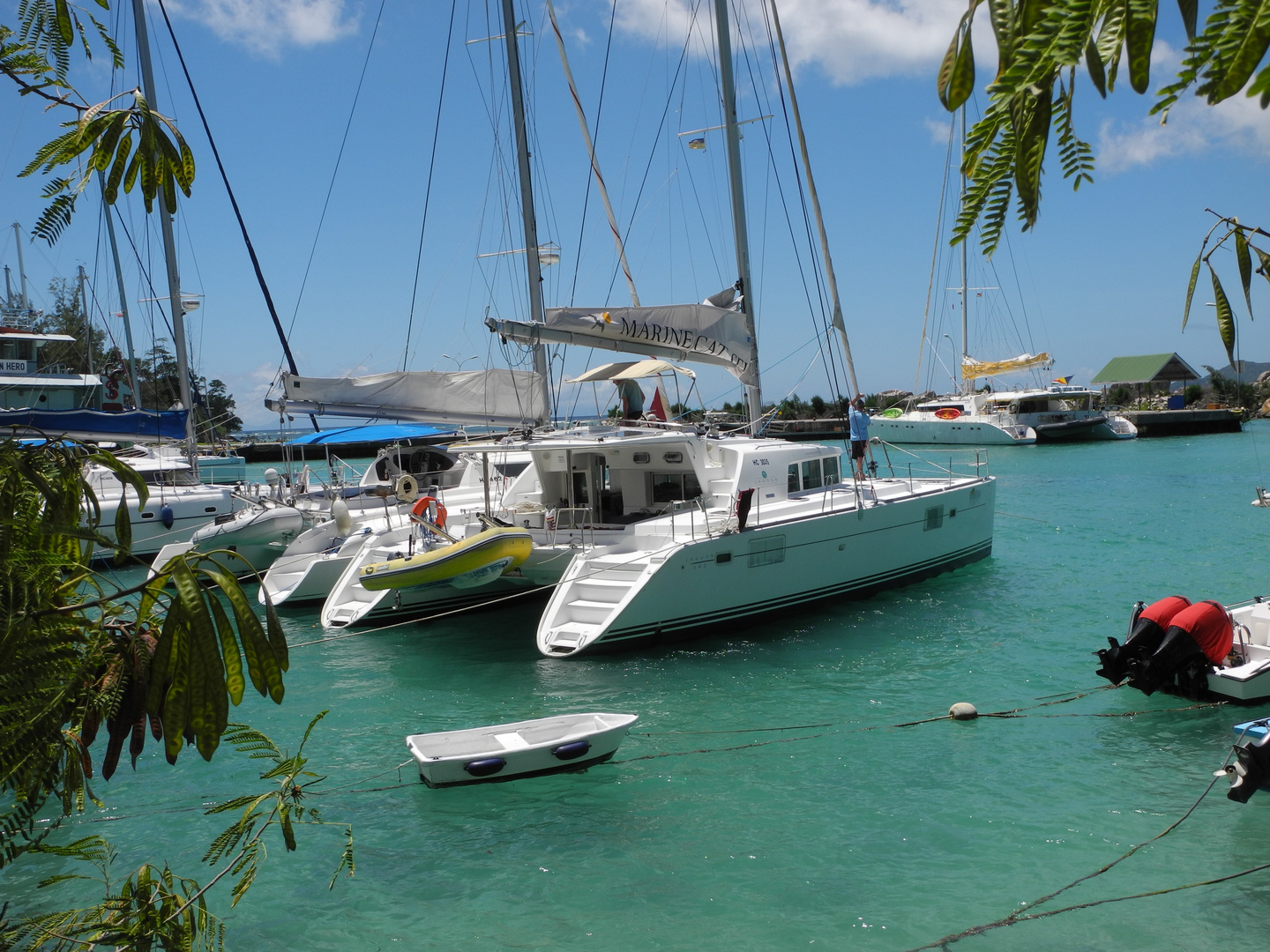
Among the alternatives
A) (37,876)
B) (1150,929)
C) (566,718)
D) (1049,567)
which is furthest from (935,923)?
(1049,567)

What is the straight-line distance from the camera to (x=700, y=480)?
14.4m

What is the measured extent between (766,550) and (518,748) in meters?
5.52

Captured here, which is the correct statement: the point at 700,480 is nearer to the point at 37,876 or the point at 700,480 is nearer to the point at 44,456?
the point at 37,876

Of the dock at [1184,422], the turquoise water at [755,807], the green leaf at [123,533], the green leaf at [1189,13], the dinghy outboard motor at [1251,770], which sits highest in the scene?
the green leaf at [1189,13]

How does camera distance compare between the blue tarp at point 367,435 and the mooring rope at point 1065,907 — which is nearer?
the mooring rope at point 1065,907

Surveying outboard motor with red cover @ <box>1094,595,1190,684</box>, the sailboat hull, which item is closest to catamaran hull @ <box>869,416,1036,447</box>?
the sailboat hull

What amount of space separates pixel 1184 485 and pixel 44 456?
3639 cm

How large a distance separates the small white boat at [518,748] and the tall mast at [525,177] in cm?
1060

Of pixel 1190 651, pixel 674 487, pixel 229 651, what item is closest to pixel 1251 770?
pixel 1190 651

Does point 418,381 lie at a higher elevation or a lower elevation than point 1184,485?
higher

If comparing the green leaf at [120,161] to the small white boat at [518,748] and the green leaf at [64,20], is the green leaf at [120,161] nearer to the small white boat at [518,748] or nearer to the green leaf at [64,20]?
the green leaf at [64,20]

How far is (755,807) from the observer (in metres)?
8.12

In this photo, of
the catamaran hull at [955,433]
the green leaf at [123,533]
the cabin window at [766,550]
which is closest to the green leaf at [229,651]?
the green leaf at [123,533]

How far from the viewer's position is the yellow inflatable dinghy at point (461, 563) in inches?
496
